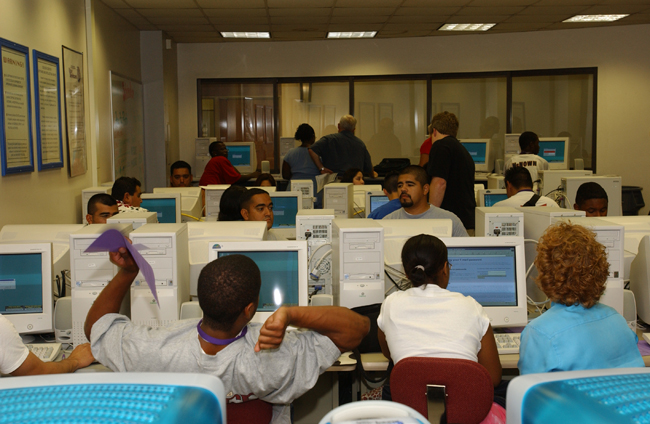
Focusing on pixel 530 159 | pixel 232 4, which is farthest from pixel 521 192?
pixel 232 4

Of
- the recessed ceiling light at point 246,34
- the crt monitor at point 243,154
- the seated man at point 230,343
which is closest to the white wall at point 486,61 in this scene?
the recessed ceiling light at point 246,34

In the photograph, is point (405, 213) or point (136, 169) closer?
point (405, 213)

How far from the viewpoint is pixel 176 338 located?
1.42 m

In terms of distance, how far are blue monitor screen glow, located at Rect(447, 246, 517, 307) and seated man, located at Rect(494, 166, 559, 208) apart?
1.47m

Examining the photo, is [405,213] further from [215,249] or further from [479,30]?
[479,30]

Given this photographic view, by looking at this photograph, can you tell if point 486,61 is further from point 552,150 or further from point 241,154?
point 241,154

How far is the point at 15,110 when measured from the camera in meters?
3.73

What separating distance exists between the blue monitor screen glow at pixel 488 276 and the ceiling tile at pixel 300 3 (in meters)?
4.26

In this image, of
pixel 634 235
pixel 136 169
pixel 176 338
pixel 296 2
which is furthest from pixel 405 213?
pixel 136 169

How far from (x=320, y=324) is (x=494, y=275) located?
1.16m

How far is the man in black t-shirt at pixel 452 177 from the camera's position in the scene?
12.2ft

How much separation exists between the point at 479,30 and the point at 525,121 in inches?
58.4

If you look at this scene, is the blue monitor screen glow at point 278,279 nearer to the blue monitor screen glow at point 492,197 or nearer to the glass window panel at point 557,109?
the blue monitor screen glow at point 492,197

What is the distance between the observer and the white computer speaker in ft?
7.36
